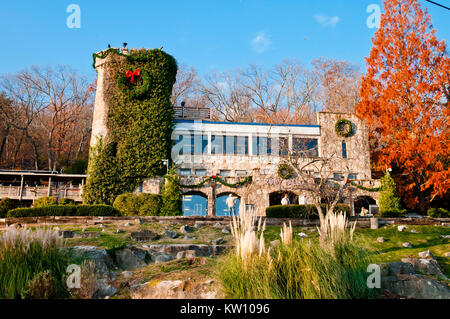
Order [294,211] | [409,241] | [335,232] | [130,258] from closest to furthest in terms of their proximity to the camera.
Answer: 1. [335,232]
2. [130,258]
3. [409,241]
4. [294,211]

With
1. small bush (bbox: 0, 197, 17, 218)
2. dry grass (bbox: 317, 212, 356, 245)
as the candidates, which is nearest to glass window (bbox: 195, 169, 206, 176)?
small bush (bbox: 0, 197, 17, 218)

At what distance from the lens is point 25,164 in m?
43.6

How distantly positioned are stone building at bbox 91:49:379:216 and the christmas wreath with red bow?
156 cm

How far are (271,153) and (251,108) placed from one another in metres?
16.6

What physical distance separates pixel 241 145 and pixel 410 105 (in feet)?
40.8

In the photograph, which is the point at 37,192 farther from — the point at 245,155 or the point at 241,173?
the point at 245,155

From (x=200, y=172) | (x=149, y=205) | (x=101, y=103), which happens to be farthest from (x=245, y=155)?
(x=101, y=103)

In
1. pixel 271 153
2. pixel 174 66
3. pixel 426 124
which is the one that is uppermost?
pixel 174 66

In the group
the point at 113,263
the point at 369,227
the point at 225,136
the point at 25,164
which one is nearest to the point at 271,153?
the point at 225,136

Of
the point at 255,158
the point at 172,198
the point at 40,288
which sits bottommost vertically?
the point at 40,288

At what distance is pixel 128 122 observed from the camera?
2730 centimetres

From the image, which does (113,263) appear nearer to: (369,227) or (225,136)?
(369,227)
